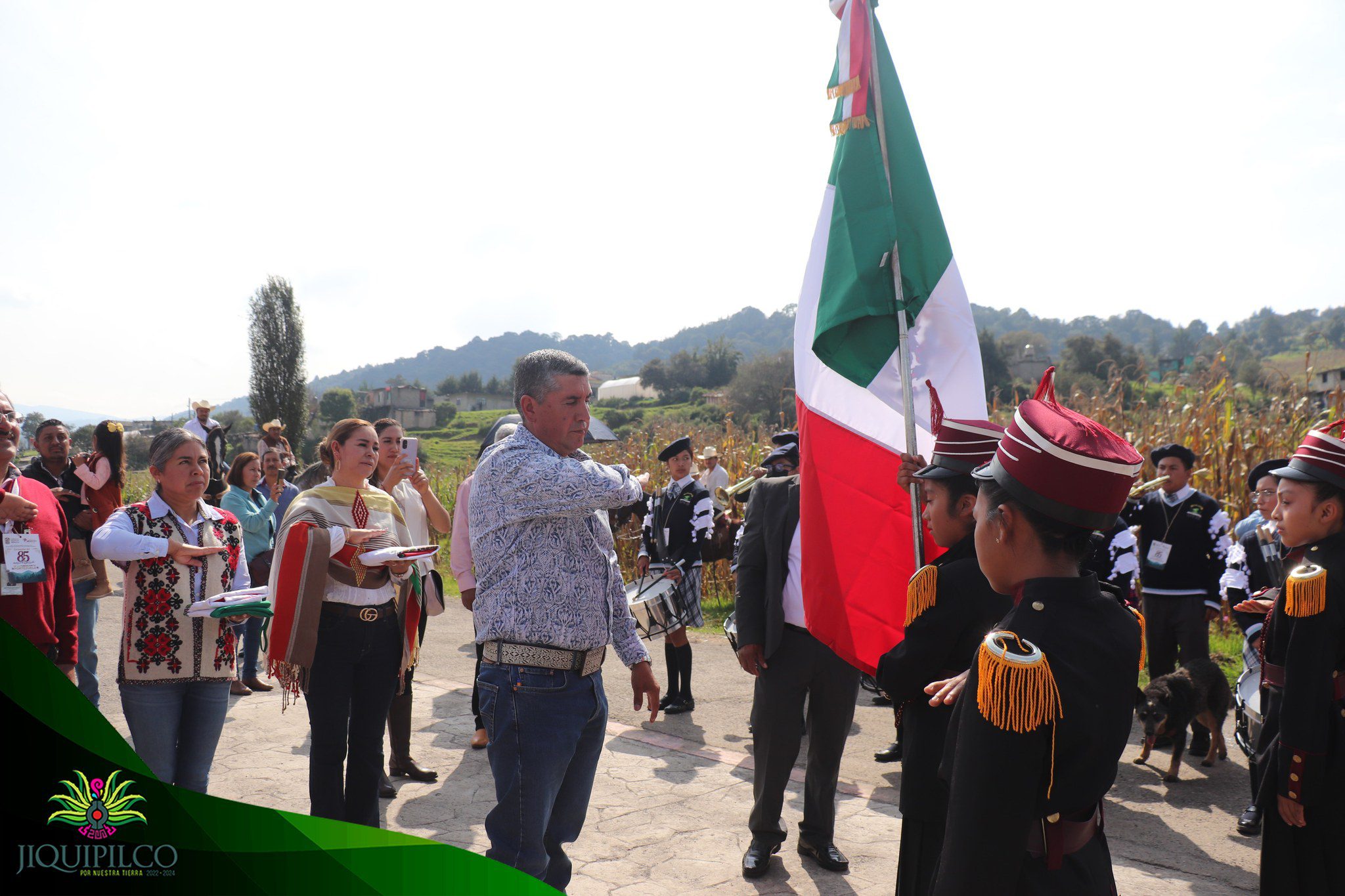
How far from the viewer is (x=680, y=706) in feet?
24.3

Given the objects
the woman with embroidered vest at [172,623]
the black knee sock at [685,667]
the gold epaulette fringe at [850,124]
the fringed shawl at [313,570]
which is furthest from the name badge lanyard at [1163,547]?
the woman with embroidered vest at [172,623]

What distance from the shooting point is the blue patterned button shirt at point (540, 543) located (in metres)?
2.97

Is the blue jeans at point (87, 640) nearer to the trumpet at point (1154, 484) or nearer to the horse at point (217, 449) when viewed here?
the horse at point (217, 449)

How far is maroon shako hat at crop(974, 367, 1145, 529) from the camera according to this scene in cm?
187

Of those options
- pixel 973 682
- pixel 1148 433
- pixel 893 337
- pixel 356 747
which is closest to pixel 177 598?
pixel 356 747

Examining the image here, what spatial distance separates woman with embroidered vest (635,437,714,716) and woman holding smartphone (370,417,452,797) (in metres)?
2.23

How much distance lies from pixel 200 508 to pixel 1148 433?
10.4 metres

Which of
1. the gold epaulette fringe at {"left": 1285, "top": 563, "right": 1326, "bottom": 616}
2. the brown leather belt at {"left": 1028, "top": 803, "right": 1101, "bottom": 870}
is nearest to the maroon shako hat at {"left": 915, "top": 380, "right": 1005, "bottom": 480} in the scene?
the brown leather belt at {"left": 1028, "top": 803, "right": 1101, "bottom": 870}

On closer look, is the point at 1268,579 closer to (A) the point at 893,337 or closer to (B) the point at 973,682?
(A) the point at 893,337

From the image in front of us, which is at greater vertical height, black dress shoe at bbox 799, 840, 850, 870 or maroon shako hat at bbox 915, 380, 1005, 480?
maroon shako hat at bbox 915, 380, 1005, 480

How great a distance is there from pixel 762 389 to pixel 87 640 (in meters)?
39.7

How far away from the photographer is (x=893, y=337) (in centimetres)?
398

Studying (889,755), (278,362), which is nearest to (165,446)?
(889,755)
